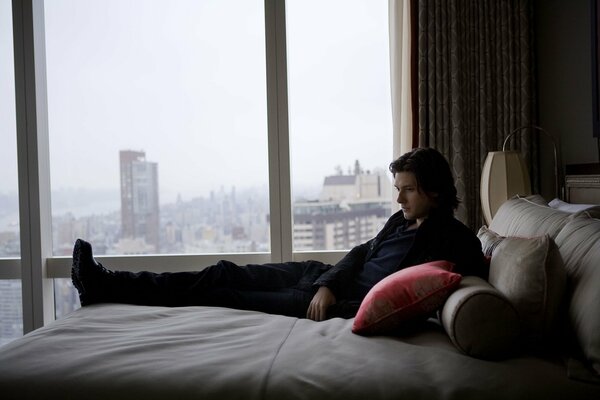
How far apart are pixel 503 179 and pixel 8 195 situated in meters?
3.05

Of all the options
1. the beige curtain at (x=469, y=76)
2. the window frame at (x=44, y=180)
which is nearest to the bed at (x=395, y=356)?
the beige curtain at (x=469, y=76)

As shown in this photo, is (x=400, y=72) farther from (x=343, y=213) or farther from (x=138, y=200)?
(x=138, y=200)

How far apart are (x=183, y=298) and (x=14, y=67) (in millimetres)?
2206

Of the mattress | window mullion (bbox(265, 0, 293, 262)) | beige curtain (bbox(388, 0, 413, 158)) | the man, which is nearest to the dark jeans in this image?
the man

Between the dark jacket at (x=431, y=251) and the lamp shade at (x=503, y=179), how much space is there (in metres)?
0.69

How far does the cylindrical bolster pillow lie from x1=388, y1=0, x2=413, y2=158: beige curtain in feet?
6.76

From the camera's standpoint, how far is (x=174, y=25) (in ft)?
11.9

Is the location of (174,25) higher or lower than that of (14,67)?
higher

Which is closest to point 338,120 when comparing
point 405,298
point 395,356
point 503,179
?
point 503,179

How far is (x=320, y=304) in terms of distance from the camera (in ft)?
7.06

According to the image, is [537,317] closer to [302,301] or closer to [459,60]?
[302,301]

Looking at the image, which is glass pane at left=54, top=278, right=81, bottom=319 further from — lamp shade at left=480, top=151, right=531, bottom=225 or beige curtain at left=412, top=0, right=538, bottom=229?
lamp shade at left=480, top=151, right=531, bottom=225

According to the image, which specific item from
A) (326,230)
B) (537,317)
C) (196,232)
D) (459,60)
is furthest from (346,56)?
(537,317)

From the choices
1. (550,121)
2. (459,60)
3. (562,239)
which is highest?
(459,60)
